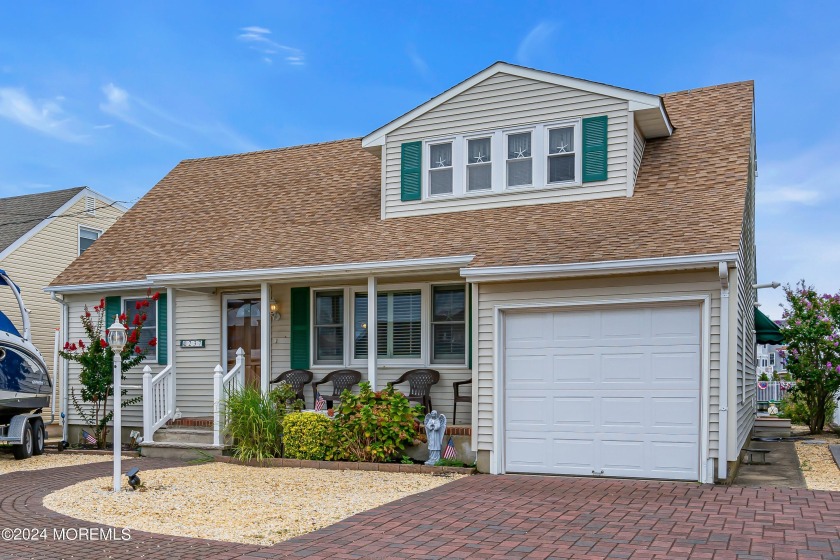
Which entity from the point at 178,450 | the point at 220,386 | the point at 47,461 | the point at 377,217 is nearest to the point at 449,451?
the point at 220,386

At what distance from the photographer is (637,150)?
12.8 m

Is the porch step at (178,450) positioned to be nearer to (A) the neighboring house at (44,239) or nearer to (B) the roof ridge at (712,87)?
(A) the neighboring house at (44,239)

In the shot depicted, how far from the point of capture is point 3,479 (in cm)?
1069

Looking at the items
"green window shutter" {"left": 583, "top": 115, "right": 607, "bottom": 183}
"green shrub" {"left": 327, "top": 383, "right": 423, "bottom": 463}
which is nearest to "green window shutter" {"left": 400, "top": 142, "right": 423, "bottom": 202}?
"green window shutter" {"left": 583, "top": 115, "right": 607, "bottom": 183}

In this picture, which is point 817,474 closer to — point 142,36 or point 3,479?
point 3,479

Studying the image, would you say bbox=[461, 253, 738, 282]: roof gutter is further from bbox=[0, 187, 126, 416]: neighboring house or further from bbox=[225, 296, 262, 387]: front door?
bbox=[0, 187, 126, 416]: neighboring house

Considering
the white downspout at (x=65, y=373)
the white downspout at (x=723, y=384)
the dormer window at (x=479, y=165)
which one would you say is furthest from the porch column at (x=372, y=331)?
the white downspout at (x=65, y=373)

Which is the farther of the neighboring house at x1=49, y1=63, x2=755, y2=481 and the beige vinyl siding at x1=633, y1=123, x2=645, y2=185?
the beige vinyl siding at x1=633, y1=123, x2=645, y2=185

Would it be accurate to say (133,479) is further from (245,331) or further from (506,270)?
(245,331)

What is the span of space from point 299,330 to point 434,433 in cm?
374

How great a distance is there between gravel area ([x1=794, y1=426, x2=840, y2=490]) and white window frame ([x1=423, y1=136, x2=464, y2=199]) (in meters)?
6.74

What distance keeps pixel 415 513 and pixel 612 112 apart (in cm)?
742

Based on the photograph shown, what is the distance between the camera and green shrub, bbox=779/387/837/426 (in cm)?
Answer: 1644

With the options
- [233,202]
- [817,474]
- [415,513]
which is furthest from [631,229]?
[233,202]
